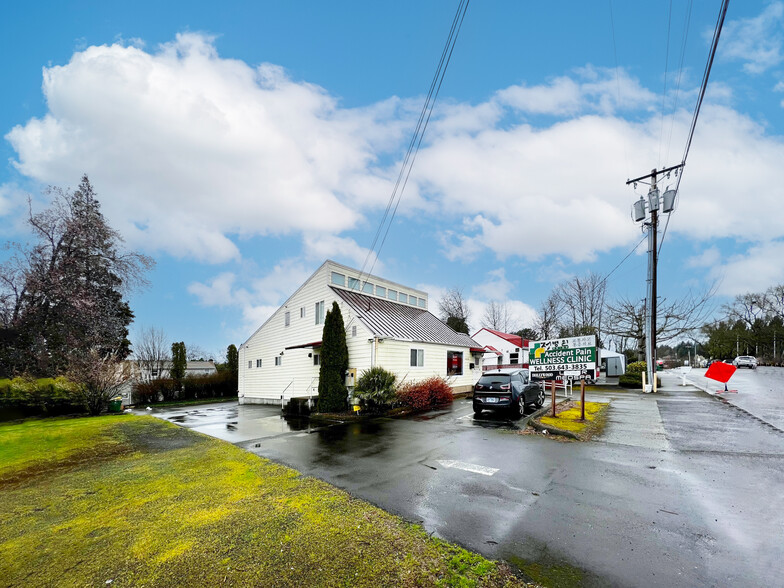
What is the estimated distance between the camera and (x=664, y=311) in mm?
27672

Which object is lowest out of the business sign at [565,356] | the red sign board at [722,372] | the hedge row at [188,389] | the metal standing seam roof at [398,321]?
the hedge row at [188,389]

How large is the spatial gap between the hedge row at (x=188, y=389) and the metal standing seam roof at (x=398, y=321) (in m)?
18.1

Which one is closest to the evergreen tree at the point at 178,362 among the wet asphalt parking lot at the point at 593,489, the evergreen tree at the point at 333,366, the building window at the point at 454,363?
the evergreen tree at the point at 333,366

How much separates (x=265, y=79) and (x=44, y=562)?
41.1ft

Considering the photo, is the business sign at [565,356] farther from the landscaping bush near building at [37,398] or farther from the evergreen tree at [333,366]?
the landscaping bush near building at [37,398]

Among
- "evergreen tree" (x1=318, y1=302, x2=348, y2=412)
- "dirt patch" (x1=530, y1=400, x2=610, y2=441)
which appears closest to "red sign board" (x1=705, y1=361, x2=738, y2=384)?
"dirt patch" (x1=530, y1=400, x2=610, y2=441)

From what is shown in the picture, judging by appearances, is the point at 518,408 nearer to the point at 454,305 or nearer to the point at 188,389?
the point at 188,389

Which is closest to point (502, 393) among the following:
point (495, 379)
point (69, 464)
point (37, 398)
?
point (495, 379)

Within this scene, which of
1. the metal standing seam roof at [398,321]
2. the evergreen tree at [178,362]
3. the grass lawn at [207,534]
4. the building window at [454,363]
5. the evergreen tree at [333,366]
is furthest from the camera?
the evergreen tree at [178,362]

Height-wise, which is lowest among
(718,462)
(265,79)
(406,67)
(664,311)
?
(718,462)

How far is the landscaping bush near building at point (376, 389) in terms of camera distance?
14.4 meters

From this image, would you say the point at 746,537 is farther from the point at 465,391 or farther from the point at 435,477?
the point at 465,391

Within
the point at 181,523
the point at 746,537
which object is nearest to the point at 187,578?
the point at 181,523

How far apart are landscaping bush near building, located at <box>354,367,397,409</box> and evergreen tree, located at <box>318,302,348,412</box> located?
106cm
